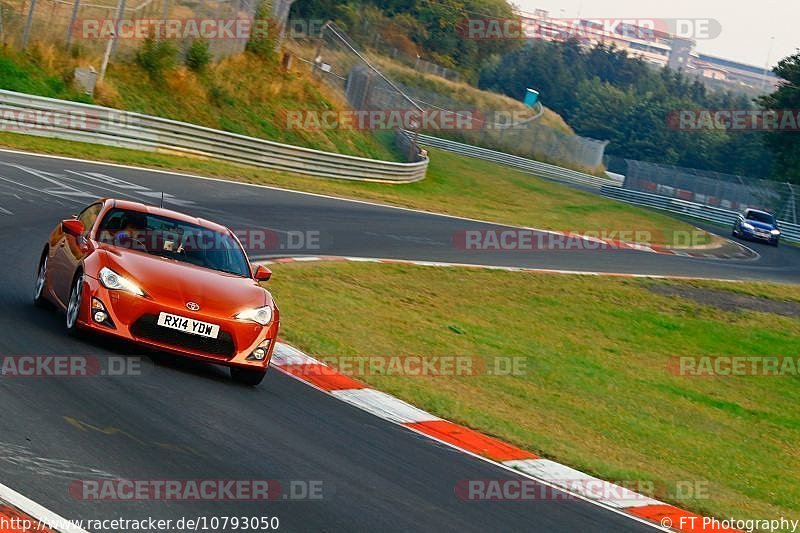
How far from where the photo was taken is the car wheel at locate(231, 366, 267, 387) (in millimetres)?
10102

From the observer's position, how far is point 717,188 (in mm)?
A: 62219

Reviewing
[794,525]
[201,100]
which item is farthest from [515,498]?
[201,100]

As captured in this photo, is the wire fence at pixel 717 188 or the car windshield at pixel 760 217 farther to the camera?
the wire fence at pixel 717 188

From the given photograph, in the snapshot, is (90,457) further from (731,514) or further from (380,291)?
(380,291)

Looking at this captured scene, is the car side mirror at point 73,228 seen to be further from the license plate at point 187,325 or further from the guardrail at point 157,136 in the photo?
the guardrail at point 157,136

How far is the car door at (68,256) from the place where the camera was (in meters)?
10.4

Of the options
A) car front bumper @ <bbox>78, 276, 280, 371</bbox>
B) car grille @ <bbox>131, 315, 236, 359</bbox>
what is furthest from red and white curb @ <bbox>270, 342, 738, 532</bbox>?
car grille @ <bbox>131, 315, 236, 359</bbox>

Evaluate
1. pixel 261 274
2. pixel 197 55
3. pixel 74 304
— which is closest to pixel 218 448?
pixel 74 304

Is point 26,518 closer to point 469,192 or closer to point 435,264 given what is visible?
point 435,264

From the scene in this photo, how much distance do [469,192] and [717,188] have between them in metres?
21.4

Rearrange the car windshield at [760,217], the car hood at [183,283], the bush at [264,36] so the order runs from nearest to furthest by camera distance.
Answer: the car hood at [183,283], the bush at [264,36], the car windshield at [760,217]

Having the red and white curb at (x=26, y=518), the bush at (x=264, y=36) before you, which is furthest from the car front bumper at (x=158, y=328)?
the bush at (x=264, y=36)

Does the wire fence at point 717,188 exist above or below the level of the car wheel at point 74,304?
below

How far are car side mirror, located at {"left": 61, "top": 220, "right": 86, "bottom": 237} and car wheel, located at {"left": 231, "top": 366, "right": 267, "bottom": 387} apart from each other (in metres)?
2.01
